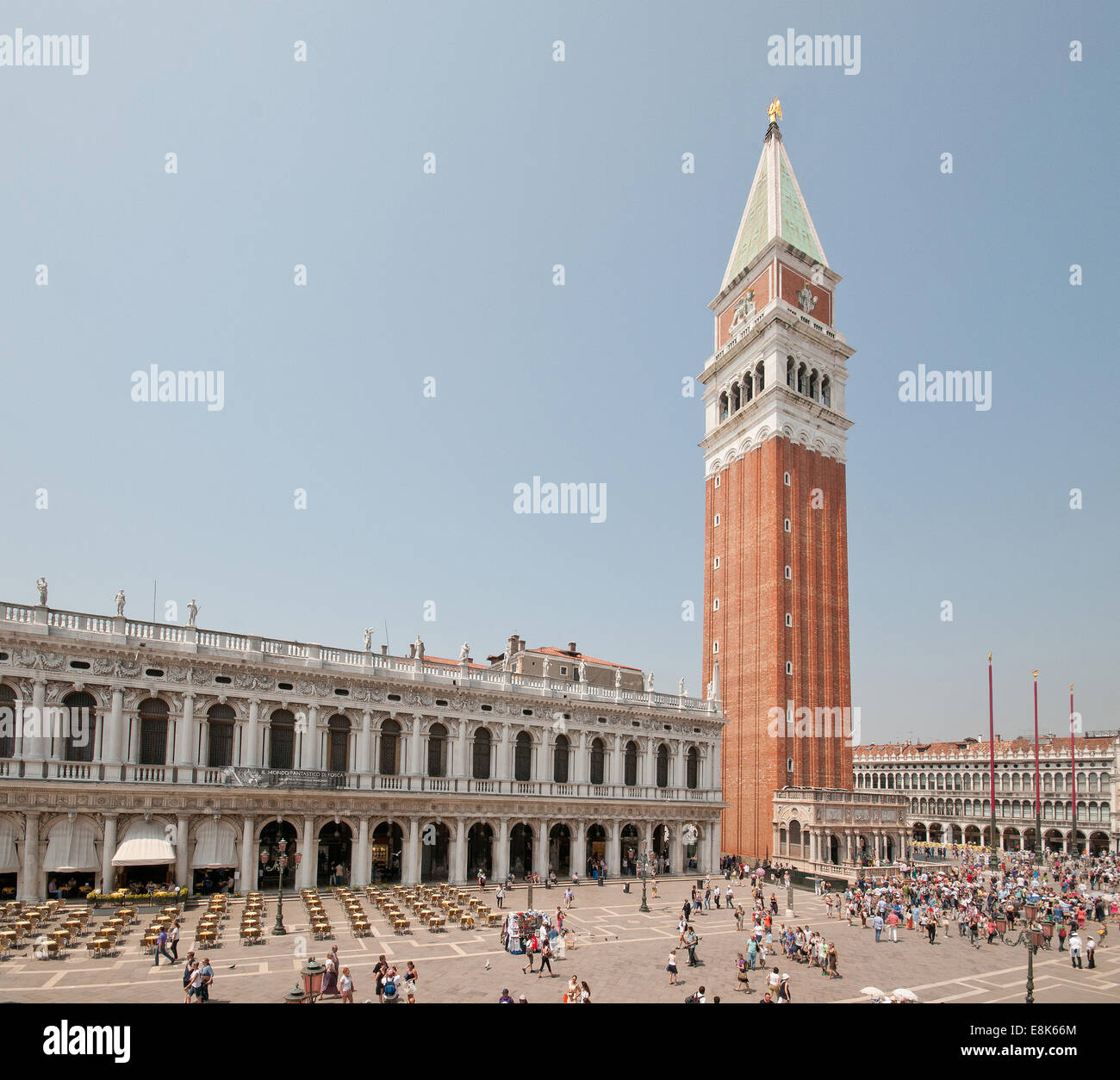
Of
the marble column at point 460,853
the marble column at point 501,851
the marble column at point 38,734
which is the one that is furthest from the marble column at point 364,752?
the marble column at point 38,734

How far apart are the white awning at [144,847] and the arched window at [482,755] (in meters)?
15.9

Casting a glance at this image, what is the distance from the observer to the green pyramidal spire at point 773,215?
2938 inches

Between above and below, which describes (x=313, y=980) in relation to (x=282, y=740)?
below

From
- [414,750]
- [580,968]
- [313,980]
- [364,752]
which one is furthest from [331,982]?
[414,750]

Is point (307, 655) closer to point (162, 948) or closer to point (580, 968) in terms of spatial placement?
point (162, 948)

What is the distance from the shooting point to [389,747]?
42.5 m

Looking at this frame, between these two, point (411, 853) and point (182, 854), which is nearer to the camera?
point (182, 854)

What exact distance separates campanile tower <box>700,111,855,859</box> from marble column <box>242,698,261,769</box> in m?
39.3

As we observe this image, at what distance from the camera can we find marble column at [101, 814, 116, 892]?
110ft

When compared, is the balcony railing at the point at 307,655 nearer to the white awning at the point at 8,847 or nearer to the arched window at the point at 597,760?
the arched window at the point at 597,760

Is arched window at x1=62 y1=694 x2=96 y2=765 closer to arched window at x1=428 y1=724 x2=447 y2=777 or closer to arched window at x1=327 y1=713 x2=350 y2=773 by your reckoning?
arched window at x1=327 y1=713 x2=350 y2=773

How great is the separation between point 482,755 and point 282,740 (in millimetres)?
11386

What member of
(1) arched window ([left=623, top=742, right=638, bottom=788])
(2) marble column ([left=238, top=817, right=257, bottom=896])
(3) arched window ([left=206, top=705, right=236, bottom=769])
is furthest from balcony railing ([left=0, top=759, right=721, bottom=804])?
(2) marble column ([left=238, top=817, right=257, bottom=896])
